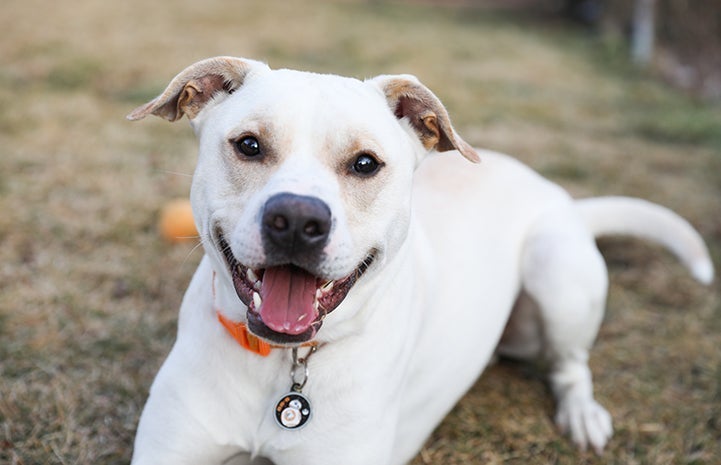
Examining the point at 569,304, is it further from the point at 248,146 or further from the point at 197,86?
the point at 197,86

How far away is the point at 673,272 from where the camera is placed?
4637 millimetres

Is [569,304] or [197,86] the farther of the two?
[569,304]

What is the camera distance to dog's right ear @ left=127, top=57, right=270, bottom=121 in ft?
7.59

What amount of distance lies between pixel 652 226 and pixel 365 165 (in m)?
2.05

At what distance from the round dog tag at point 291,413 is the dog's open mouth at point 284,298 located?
27cm

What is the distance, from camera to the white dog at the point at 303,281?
6.75 ft

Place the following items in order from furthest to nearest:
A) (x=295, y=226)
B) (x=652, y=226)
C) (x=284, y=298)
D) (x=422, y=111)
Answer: (x=652, y=226), (x=422, y=111), (x=284, y=298), (x=295, y=226)

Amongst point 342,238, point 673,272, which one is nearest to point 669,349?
point 673,272

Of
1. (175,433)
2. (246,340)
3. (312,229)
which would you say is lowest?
(175,433)

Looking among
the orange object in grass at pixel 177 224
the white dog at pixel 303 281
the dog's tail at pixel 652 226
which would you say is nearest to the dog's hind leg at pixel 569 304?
the dog's tail at pixel 652 226

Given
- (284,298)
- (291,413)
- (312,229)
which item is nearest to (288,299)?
A: (284,298)

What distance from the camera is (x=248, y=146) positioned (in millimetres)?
2178

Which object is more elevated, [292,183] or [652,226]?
[292,183]

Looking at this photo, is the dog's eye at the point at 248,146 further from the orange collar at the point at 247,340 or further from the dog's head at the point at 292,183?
the orange collar at the point at 247,340
